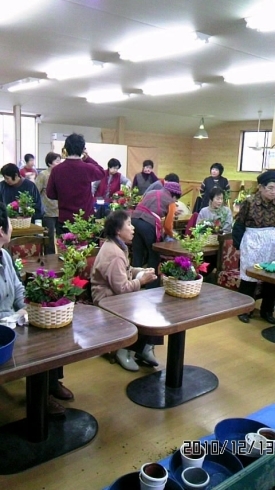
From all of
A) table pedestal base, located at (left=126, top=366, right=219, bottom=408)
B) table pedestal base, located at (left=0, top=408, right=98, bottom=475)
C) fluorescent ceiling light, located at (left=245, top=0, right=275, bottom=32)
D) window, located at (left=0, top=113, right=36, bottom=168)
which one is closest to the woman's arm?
fluorescent ceiling light, located at (left=245, top=0, right=275, bottom=32)

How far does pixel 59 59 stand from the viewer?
518 cm

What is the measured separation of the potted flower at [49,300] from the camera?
70.0 inches

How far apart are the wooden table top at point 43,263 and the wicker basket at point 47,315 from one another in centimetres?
111

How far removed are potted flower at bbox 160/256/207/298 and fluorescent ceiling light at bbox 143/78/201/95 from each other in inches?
174

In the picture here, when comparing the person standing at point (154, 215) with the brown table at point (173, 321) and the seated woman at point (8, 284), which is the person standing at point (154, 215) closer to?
the brown table at point (173, 321)

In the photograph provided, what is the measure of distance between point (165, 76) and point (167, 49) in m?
1.49

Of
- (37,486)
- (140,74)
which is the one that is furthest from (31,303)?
(140,74)

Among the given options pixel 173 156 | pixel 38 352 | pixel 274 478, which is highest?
pixel 173 156

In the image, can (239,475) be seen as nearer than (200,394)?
Yes

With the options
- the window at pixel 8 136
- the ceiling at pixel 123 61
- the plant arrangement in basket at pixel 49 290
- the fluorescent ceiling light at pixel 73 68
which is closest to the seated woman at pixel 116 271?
the plant arrangement in basket at pixel 49 290

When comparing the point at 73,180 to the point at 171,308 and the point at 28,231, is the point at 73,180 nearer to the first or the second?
the point at 28,231

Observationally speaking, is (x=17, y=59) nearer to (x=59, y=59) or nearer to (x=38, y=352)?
(x=59, y=59)

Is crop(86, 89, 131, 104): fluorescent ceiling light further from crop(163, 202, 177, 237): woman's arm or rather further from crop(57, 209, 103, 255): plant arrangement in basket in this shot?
crop(57, 209, 103, 255): plant arrangement in basket

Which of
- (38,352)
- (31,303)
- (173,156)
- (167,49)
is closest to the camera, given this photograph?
(38,352)
